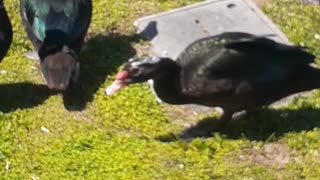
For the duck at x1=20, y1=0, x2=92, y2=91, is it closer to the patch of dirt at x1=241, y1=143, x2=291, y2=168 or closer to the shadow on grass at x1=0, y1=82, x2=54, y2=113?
the shadow on grass at x1=0, y1=82, x2=54, y2=113

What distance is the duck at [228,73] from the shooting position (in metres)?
7.73

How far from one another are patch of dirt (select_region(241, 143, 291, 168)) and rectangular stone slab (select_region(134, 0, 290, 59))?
55.5 inches

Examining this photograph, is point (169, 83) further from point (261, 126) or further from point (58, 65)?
point (58, 65)

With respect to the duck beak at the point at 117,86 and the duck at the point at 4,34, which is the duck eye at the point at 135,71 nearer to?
the duck beak at the point at 117,86

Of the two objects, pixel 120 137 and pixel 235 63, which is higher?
pixel 235 63

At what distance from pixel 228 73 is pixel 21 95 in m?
1.87

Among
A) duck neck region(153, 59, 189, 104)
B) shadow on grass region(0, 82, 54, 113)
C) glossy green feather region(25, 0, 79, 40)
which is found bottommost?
shadow on grass region(0, 82, 54, 113)

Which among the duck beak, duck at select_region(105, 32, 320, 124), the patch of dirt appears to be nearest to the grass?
the patch of dirt

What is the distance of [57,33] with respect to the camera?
8539mm

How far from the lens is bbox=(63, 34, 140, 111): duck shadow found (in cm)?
852

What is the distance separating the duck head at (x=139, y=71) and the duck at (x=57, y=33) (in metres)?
0.69

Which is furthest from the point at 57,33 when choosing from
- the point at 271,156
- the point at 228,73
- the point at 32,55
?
the point at 271,156

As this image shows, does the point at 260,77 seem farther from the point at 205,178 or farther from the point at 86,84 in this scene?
the point at 86,84

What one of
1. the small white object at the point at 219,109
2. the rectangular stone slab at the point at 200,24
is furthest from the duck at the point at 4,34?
the small white object at the point at 219,109
